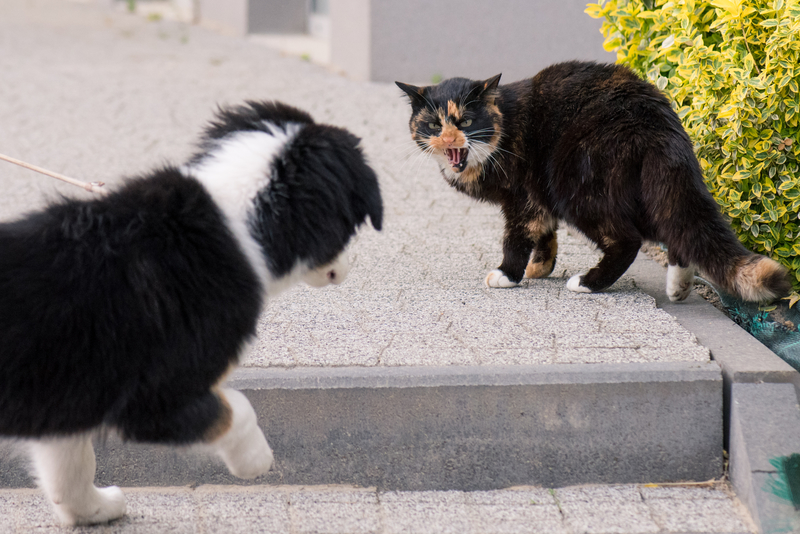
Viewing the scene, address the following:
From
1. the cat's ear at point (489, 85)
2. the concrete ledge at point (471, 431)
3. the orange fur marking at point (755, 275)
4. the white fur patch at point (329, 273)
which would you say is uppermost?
the cat's ear at point (489, 85)

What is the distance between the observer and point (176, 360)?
189cm

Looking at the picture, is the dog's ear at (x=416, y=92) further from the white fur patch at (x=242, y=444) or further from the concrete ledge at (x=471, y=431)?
the white fur patch at (x=242, y=444)

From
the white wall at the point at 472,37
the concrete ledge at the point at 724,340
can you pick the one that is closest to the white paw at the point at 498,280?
the concrete ledge at the point at 724,340

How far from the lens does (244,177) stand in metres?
2.00

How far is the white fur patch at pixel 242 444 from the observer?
6.51ft

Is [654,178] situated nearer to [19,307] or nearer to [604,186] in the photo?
[604,186]

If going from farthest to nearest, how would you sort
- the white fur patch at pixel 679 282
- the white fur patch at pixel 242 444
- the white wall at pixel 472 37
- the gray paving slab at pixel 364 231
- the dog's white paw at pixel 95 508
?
1. the white wall at pixel 472 37
2. the white fur patch at pixel 679 282
3. the gray paving slab at pixel 364 231
4. the dog's white paw at pixel 95 508
5. the white fur patch at pixel 242 444

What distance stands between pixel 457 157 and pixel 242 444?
198cm

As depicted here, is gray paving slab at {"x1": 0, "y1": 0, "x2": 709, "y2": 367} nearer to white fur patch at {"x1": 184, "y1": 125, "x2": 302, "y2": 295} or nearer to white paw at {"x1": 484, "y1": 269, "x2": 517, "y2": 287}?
white paw at {"x1": 484, "y1": 269, "x2": 517, "y2": 287}

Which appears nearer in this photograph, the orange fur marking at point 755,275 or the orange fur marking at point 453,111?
the orange fur marking at point 755,275

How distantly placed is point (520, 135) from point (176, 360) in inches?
85.5

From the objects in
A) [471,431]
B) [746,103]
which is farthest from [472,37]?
[471,431]

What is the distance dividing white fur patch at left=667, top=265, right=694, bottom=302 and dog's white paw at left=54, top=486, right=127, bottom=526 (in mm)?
2456

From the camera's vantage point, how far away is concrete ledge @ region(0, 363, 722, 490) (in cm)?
259
